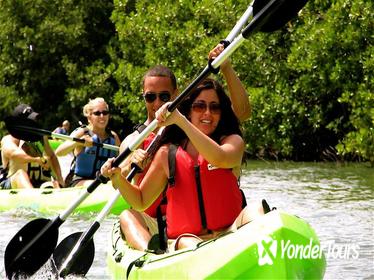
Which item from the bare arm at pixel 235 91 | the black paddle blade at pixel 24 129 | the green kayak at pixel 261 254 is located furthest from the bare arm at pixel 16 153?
the green kayak at pixel 261 254

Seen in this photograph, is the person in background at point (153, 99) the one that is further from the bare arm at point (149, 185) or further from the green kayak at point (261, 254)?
the green kayak at point (261, 254)

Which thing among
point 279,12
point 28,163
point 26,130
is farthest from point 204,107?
point 28,163

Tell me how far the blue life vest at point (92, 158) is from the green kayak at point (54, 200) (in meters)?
0.22

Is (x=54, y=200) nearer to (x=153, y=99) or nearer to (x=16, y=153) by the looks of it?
(x=16, y=153)

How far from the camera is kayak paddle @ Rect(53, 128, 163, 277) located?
21.4ft

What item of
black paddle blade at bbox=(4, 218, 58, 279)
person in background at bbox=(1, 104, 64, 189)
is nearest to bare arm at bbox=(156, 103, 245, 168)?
black paddle blade at bbox=(4, 218, 58, 279)

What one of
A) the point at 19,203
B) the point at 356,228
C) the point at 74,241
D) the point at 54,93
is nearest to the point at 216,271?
the point at 74,241

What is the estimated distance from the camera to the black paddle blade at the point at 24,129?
31.3ft

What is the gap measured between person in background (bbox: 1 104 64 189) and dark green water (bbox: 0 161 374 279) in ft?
1.60

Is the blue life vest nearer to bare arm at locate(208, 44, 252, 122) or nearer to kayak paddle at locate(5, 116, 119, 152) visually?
kayak paddle at locate(5, 116, 119, 152)

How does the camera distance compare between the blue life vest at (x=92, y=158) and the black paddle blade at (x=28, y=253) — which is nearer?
the black paddle blade at (x=28, y=253)

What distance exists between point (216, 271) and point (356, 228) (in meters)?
4.90

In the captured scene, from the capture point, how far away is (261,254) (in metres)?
4.45

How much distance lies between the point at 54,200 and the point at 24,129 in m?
0.73
